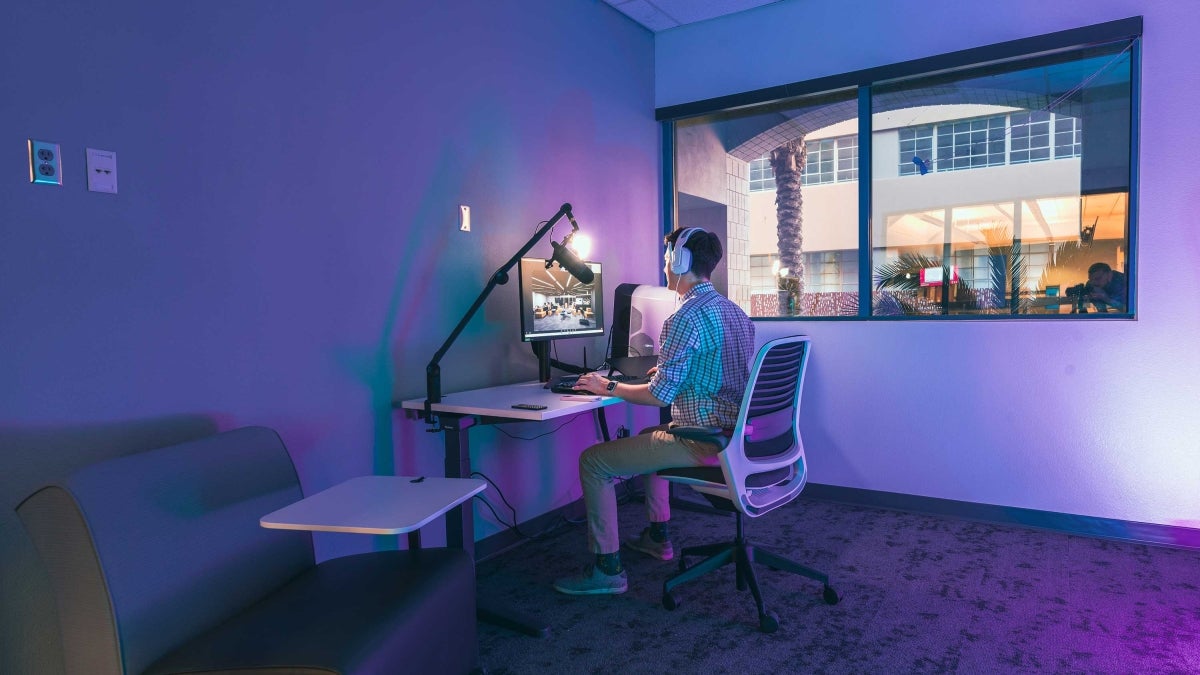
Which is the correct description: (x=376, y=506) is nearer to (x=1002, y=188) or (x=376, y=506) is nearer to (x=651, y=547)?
(x=651, y=547)

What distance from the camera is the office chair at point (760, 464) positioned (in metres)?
2.38

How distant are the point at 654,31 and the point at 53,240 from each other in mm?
3775

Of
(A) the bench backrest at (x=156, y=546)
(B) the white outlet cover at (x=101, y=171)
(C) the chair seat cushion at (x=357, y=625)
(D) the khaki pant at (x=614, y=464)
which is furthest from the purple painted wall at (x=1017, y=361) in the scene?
(B) the white outlet cover at (x=101, y=171)

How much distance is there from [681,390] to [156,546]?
5.66ft

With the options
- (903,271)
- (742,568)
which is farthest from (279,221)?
(903,271)

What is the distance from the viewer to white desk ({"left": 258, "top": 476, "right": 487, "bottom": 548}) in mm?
1520

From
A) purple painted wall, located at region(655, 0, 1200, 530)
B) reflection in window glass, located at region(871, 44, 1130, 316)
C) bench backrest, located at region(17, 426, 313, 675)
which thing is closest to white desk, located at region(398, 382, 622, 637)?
bench backrest, located at region(17, 426, 313, 675)

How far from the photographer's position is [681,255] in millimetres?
2764

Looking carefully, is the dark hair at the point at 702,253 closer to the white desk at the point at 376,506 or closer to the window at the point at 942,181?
the white desk at the point at 376,506

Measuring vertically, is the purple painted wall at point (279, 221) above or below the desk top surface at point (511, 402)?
above

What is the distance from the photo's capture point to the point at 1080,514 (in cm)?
346

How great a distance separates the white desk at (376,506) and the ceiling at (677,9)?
130 inches

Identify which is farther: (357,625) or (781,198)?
(781,198)

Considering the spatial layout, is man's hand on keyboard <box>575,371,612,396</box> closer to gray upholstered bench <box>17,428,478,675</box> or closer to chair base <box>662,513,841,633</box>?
chair base <box>662,513,841,633</box>
